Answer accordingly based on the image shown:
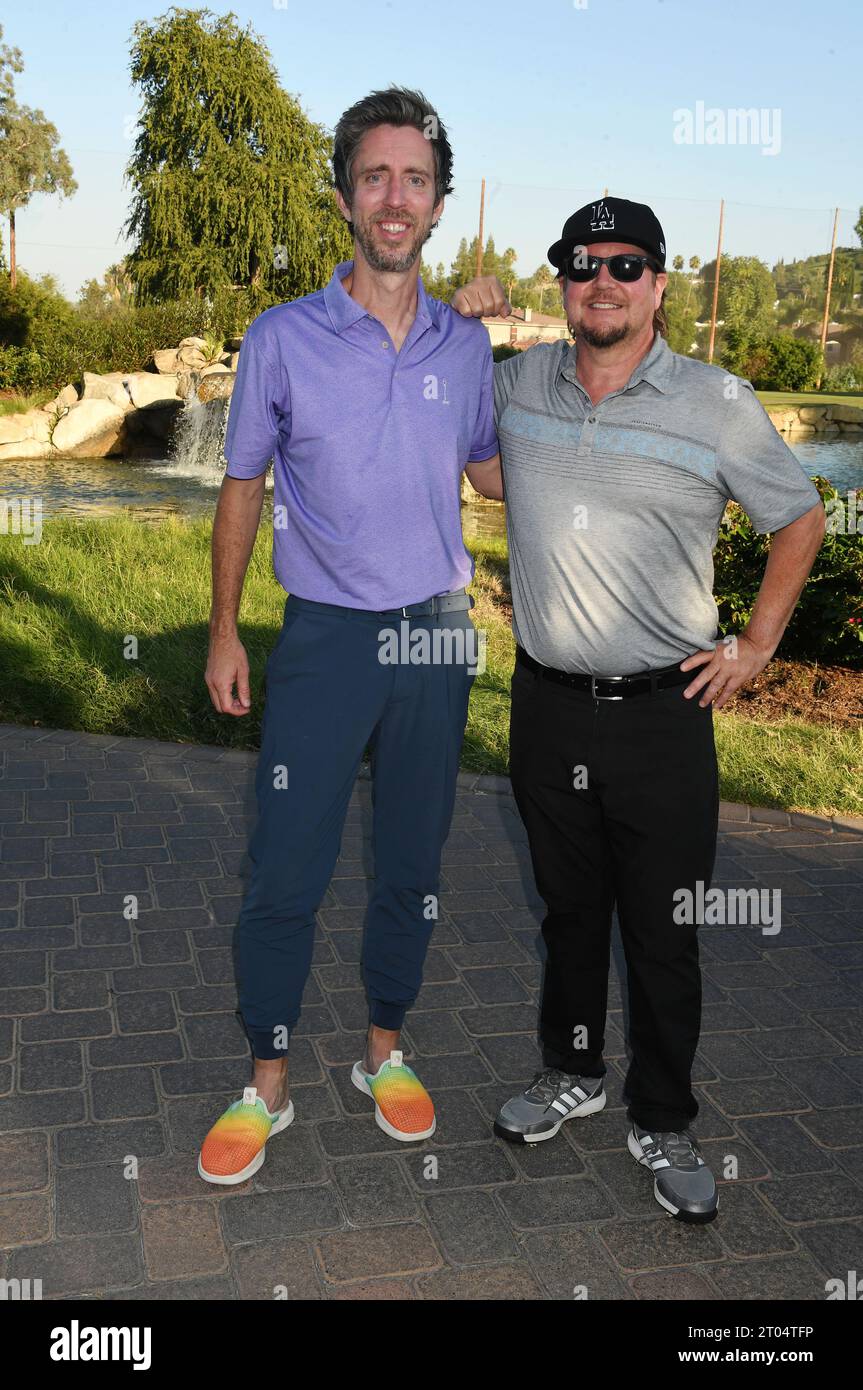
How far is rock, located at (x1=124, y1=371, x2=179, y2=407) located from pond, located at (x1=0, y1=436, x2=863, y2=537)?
2780mm

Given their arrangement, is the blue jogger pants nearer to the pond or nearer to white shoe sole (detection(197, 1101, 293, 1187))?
white shoe sole (detection(197, 1101, 293, 1187))

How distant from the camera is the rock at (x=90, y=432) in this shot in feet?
86.8

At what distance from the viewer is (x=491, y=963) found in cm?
442

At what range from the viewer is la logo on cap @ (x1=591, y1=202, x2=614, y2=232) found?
9.61 ft

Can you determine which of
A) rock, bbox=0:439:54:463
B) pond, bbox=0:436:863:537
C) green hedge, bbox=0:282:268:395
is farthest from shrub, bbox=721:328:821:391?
rock, bbox=0:439:54:463

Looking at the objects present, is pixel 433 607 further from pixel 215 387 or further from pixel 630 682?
pixel 215 387

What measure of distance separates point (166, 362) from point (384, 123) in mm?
30745

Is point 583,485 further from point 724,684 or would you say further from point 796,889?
point 796,889

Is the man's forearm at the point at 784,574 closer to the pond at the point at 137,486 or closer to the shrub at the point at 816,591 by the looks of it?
the shrub at the point at 816,591

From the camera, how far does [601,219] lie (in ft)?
9.67

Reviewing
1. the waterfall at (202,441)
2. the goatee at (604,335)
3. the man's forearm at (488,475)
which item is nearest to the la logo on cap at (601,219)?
the goatee at (604,335)

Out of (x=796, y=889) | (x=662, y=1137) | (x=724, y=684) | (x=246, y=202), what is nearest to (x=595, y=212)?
(x=724, y=684)

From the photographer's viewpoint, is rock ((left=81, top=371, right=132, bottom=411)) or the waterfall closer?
the waterfall

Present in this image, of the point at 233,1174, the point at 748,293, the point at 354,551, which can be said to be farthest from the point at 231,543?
the point at 748,293
